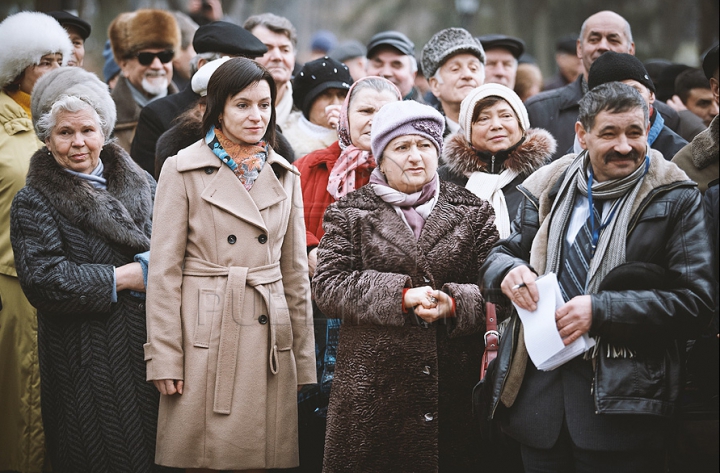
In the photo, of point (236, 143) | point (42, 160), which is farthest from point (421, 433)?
point (42, 160)

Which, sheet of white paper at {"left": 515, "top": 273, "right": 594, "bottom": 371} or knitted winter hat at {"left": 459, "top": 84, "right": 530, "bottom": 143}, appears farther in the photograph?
knitted winter hat at {"left": 459, "top": 84, "right": 530, "bottom": 143}

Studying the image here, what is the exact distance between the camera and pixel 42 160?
4566mm

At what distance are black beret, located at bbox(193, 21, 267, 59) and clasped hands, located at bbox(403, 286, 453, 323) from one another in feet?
8.99

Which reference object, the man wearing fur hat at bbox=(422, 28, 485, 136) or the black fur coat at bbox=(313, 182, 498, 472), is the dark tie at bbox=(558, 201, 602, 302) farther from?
the man wearing fur hat at bbox=(422, 28, 485, 136)

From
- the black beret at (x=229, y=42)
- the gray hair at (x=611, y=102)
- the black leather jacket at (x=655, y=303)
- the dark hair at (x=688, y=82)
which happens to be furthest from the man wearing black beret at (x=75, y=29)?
the black leather jacket at (x=655, y=303)

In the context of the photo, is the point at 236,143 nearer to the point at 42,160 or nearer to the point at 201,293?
the point at 201,293

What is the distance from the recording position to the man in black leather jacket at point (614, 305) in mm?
3266

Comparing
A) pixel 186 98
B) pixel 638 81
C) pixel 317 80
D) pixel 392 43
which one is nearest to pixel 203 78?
pixel 186 98

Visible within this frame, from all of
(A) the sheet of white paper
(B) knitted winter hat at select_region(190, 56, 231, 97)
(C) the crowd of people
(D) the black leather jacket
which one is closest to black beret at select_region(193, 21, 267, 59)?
(B) knitted winter hat at select_region(190, 56, 231, 97)

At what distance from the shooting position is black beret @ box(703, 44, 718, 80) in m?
4.05

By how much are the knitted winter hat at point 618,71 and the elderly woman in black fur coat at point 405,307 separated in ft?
5.09

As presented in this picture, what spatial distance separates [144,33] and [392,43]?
77.0 inches

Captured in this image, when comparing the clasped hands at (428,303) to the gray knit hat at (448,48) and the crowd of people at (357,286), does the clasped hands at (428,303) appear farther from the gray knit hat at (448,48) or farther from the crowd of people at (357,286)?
the gray knit hat at (448,48)

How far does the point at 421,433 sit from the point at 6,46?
139 inches
